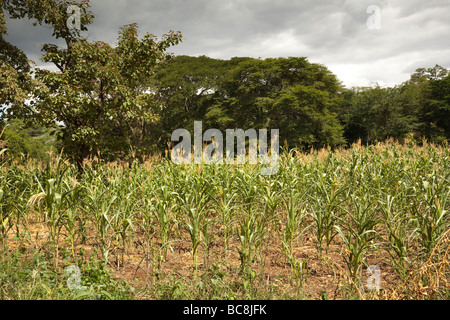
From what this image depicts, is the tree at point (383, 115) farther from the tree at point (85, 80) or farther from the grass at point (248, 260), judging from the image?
the grass at point (248, 260)

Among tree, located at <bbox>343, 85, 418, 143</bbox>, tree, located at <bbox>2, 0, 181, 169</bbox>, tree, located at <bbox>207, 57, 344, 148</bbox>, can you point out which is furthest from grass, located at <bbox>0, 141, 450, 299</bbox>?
tree, located at <bbox>343, 85, 418, 143</bbox>

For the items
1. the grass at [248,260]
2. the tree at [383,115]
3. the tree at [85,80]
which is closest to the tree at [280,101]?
the tree at [383,115]

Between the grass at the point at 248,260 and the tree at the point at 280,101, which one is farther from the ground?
the tree at the point at 280,101

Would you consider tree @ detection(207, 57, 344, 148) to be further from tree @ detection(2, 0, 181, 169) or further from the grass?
the grass

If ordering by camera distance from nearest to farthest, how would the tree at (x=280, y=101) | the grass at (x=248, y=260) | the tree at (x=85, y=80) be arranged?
1. the grass at (x=248, y=260)
2. the tree at (x=85, y=80)
3. the tree at (x=280, y=101)

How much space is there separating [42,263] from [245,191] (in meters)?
2.35

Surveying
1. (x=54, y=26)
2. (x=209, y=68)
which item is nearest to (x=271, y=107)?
(x=209, y=68)

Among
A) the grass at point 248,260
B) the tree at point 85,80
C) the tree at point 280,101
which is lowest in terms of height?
the grass at point 248,260

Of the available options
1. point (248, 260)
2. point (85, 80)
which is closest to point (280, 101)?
point (85, 80)

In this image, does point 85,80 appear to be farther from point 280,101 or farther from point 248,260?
point 280,101

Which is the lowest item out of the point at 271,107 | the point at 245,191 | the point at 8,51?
the point at 245,191

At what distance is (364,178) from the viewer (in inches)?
174
